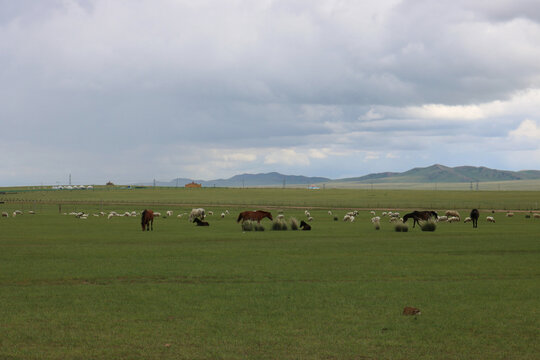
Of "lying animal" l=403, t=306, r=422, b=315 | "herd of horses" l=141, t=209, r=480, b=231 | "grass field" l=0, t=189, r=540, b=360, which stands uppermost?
"herd of horses" l=141, t=209, r=480, b=231

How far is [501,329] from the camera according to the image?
10.2 m

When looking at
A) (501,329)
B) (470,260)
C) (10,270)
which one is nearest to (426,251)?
(470,260)

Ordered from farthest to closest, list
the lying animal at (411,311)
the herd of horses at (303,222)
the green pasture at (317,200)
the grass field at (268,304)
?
the green pasture at (317,200) < the herd of horses at (303,222) < the lying animal at (411,311) < the grass field at (268,304)

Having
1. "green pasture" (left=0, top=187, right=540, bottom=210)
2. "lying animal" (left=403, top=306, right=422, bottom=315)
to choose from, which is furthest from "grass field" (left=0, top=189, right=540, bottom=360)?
"green pasture" (left=0, top=187, right=540, bottom=210)

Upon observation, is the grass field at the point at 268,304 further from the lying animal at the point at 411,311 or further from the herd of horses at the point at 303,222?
the herd of horses at the point at 303,222

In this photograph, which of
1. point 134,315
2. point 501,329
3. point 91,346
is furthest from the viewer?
point 134,315

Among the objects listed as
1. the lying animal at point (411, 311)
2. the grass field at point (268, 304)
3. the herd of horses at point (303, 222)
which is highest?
the herd of horses at point (303, 222)

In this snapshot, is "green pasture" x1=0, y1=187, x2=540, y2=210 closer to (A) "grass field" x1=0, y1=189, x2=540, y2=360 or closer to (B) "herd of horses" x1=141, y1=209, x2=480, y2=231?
(B) "herd of horses" x1=141, y1=209, x2=480, y2=231

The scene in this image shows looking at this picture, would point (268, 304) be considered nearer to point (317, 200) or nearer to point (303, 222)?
point (303, 222)

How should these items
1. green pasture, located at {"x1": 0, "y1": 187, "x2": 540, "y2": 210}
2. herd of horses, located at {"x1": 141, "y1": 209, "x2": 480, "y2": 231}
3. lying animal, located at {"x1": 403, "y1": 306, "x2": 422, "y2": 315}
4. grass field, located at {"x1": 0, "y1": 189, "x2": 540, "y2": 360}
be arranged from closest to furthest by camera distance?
1. grass field, located at {"x1": 0, "y1": 189, "x2": 540, "y2": 360}
2. lying animal, located at {"x1": 403, "y1": 306, "x2": 422, "y2": 315}
3. herd of horses, located at {"x1": 141, "y1": 209, "x2": 480, "y2": 231}
4. green pasture, located at {"x1": 0, "y1": 187, "x2": 540, "y2": 210}

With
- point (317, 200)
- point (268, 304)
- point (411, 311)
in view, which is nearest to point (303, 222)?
point (268, 304)

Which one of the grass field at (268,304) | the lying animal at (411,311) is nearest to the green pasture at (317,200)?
the grass field at (268,304)

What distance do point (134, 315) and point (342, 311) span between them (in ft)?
14.8

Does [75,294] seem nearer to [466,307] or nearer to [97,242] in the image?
[466,307]
